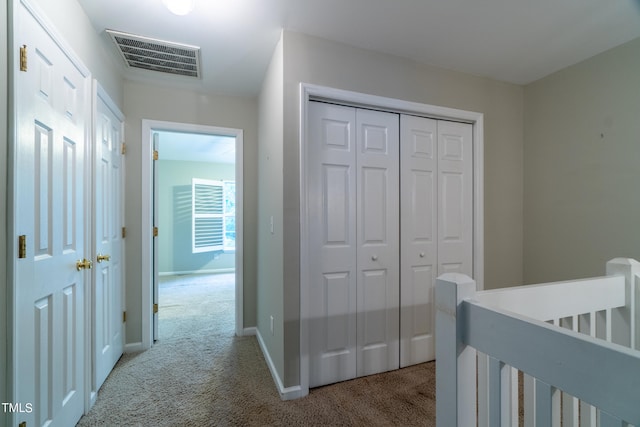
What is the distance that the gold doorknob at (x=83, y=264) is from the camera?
1.58 meters

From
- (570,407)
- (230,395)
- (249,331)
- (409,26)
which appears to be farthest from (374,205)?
(249,331)

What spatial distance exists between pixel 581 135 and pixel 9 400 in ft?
12.4

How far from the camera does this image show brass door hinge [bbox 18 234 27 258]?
3.69ft

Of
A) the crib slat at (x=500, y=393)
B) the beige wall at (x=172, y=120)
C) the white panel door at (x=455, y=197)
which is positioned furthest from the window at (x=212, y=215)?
the crib slat at (x=500, y=393)

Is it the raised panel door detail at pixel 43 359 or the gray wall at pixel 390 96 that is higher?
the gray wall at pixel 390 96

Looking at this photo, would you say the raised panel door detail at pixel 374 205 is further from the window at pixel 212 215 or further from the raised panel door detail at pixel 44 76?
the window at pixel 212 215

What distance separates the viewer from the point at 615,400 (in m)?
0.49

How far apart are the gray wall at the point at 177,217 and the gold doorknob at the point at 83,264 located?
4.35 metres

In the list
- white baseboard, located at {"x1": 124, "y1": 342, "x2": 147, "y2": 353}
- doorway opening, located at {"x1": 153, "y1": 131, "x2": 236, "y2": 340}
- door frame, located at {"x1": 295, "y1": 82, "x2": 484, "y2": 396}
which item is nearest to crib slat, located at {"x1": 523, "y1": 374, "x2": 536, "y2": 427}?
door frame, located at {"x1": 295, "y1": 82, "x2": 484, "y2": 396}

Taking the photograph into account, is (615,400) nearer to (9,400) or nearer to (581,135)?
(9,400)

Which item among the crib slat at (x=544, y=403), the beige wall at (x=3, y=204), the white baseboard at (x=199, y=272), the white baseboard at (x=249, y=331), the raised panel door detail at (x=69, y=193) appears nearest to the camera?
the crib slat at (x=544, y=403)

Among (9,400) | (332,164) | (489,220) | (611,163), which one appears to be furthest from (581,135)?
(9,400)

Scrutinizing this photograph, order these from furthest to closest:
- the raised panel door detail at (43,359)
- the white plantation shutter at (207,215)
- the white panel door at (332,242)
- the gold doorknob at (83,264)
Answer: the white plantation shutter at (207,215)
the white panel door at (332,242)
the gold doorknob at (83,264)
the raised panel door detail at (43,359)

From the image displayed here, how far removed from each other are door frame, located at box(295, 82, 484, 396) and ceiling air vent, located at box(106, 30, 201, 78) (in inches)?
39.9
